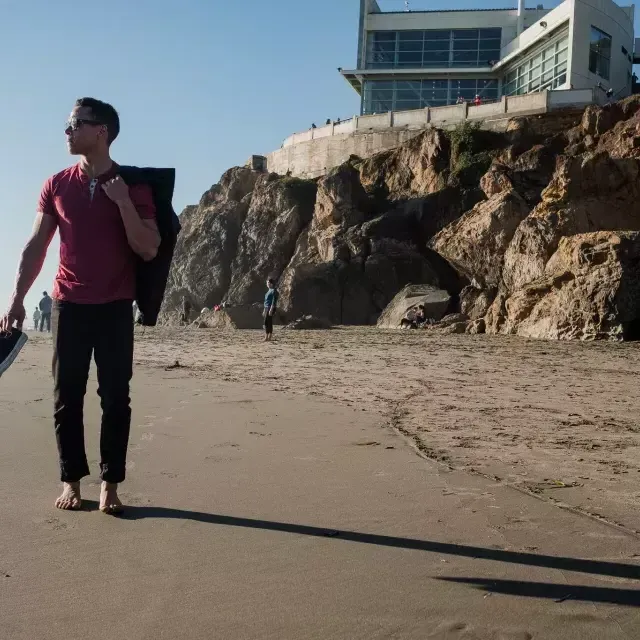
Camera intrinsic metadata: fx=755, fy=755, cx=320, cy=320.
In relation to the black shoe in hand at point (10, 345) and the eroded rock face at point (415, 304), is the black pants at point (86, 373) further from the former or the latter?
the eroded rock face at point (415, 304)

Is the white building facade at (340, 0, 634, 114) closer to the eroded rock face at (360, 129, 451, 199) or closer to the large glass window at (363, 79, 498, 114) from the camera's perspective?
the large glass window at (363, 79, 498, 114)

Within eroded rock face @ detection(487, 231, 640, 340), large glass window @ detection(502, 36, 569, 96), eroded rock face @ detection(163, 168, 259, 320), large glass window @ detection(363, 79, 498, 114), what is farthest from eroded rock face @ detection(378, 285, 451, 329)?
large glass window @ detection(363, 79, 498, 114)

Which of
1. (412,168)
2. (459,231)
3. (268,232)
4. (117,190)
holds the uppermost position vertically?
(412,168)

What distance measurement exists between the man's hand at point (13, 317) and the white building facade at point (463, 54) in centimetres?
3920

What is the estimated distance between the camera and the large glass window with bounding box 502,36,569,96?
37.5 metres

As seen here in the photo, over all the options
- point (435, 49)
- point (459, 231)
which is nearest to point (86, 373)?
point (459, 231)

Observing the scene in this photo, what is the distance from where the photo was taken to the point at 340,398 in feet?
23.6

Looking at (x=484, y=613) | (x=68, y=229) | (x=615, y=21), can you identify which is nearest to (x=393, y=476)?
(x=484, y=613)

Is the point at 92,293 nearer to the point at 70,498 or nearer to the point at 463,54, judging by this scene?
the point at 70,498

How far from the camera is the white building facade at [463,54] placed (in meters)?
39.1

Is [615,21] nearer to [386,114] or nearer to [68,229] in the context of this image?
[386,114]

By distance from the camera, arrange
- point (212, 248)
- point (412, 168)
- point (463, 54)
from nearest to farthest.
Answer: point (412, 168)
point (212, 248)
point (463, 54)

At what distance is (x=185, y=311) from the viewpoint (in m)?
42.0

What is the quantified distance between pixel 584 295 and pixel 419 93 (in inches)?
1184
